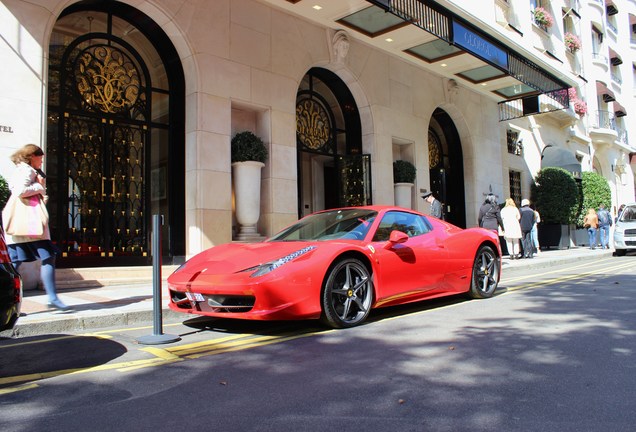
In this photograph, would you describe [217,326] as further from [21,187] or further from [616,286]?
[616,286]

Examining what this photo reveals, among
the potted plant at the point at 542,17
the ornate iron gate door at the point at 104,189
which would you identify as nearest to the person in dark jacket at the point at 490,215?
the ornate iron gate door at the point at 104,189

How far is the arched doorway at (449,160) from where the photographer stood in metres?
18.0

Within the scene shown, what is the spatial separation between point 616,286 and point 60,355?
7753 mm

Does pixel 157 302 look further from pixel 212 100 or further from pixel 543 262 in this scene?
pixel 543 262

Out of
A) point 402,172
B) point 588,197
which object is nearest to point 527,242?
point 402,172

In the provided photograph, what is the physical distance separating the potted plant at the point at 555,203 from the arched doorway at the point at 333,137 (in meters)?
10.3

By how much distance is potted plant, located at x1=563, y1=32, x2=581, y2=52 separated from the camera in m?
25.4

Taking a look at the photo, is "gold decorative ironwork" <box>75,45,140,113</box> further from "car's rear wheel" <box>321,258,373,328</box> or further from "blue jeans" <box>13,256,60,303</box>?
"car's rear wheel" <box>321,258,373,328</box>

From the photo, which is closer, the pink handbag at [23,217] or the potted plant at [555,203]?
the pink handbag at [23,217]

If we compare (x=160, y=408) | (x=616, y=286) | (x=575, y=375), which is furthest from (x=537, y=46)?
(x=160, y=408)

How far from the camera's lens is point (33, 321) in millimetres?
4898

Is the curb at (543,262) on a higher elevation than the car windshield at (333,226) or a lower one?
lower

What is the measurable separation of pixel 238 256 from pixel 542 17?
21940 mm

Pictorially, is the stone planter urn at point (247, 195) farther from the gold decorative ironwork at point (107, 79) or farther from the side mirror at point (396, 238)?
the side mirror at point (396, 238)
